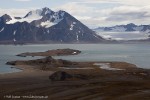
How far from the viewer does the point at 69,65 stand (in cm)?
13150

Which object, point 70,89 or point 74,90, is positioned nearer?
point 74,90

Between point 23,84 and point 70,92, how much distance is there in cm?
1670

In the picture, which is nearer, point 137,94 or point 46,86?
point 137,94

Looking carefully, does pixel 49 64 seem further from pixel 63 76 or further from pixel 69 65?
pixel 63 76

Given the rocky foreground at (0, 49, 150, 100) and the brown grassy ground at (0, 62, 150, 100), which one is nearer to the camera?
the brown grassy ground at (0, 62, 150, 100)

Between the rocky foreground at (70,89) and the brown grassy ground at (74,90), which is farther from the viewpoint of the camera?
the rocky foreground at (70,89)

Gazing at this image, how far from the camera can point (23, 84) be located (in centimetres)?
7931

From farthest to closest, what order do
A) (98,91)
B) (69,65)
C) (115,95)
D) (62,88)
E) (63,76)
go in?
(69,65) → (63,76) → (62,88) → (98,91) → (115,95)

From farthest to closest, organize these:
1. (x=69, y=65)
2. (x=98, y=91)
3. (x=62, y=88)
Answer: (x=69, y=65)
(x=62, y=88)
(x=98, y=91)

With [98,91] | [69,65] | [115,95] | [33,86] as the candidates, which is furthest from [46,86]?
[69,65]

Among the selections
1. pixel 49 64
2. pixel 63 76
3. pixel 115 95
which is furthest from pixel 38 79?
pixel 49 64

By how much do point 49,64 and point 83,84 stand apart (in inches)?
2246

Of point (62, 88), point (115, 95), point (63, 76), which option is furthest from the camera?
point (63, 76)

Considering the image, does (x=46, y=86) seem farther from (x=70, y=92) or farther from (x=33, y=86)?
(x=70, y=92)
